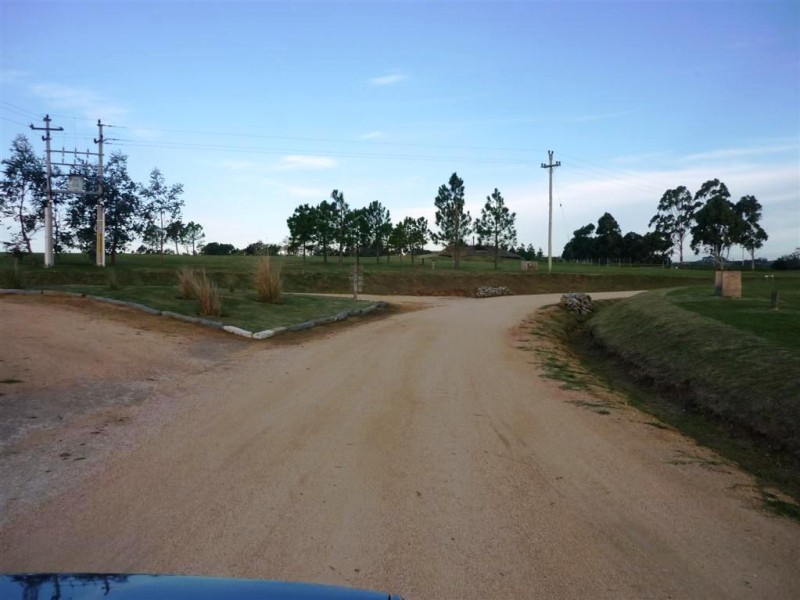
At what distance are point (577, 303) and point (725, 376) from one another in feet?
62.6

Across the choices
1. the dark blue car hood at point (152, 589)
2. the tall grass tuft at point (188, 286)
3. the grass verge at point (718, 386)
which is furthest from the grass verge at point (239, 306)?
the dark blue car hood at point (152, 589)

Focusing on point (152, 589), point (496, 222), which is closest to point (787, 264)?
point (496, 222)

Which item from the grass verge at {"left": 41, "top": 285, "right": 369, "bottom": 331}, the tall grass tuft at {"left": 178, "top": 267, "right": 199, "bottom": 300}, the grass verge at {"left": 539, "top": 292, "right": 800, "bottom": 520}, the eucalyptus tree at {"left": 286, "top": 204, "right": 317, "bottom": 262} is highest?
the eucalyptus tree at {"left": 286, "top": 204, "right": 317, "bottom": 262}

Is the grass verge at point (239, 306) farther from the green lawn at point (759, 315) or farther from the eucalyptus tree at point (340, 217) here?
the eucalyptus tree at point (340, 217)

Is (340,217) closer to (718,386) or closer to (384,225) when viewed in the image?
(384,225)

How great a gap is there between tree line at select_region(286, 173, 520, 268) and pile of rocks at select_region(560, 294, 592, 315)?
27453 mm

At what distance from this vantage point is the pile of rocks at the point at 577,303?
28.4 m

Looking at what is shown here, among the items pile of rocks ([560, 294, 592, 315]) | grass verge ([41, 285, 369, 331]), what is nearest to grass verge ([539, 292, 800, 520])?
grass verge ([41, 285, 369, 331])

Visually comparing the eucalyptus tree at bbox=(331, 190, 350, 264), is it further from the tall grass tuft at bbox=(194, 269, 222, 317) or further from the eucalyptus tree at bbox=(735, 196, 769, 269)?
the eucalyptus tree at bbox=(735, 196, 769, 269)

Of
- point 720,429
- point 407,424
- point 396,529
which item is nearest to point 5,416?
point 407,424

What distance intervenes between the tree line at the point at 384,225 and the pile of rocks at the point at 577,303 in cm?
2745

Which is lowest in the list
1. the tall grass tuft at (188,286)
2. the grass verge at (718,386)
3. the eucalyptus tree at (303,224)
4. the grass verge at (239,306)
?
the grass verge at (718,386)

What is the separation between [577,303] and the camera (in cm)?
2895

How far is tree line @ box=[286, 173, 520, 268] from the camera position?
56000mm
